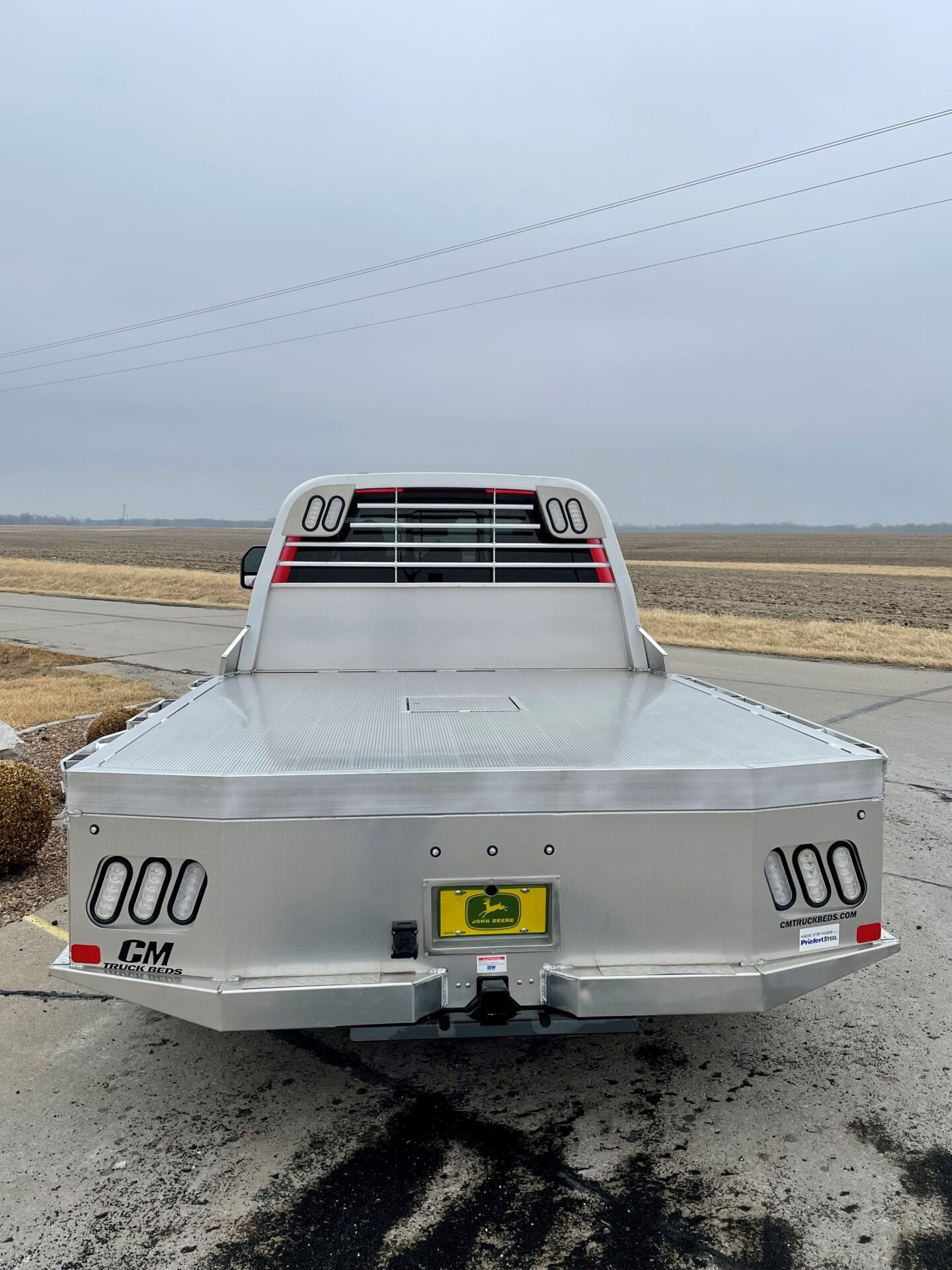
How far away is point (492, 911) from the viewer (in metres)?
2.73

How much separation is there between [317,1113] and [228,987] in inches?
33.5

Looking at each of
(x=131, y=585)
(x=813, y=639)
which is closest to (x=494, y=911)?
(x=813, y=639)

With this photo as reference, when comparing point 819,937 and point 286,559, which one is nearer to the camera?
point 819,937

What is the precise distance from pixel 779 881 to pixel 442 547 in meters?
2.71

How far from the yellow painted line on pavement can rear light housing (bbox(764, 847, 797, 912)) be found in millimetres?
3460

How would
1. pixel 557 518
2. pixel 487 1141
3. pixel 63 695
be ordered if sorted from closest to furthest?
pixel 487 1141 → pixel 557 518 → pixel 63 695

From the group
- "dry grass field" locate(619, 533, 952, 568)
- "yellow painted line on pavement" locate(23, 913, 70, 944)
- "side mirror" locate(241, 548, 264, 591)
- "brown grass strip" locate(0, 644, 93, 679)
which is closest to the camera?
"yellow painted line on pavement" locate(23, 913, 70, 944)

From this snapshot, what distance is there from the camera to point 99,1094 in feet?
10.8

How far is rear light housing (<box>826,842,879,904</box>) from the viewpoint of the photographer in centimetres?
288

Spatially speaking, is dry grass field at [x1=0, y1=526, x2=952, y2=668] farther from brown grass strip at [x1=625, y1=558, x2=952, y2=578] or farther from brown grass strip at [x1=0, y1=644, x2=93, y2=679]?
brown grass strip at [x1=0, y1=644, x2=93, y2=679]

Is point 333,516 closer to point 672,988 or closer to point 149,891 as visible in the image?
point 149,891

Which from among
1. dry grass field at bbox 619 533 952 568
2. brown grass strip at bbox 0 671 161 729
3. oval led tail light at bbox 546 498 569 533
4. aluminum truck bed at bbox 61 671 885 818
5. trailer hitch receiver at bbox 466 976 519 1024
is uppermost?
oval led tail light at bbox 546 498 569 533

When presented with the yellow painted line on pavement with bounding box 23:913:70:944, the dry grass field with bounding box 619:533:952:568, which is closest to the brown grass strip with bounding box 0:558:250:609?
the yellow painted line on pavement with bounding box 23:913:70:944

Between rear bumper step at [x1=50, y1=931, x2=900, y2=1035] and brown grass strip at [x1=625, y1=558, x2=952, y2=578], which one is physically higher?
rear bumper step at [x1=50, y1=931, x2=900, y2=1035]
